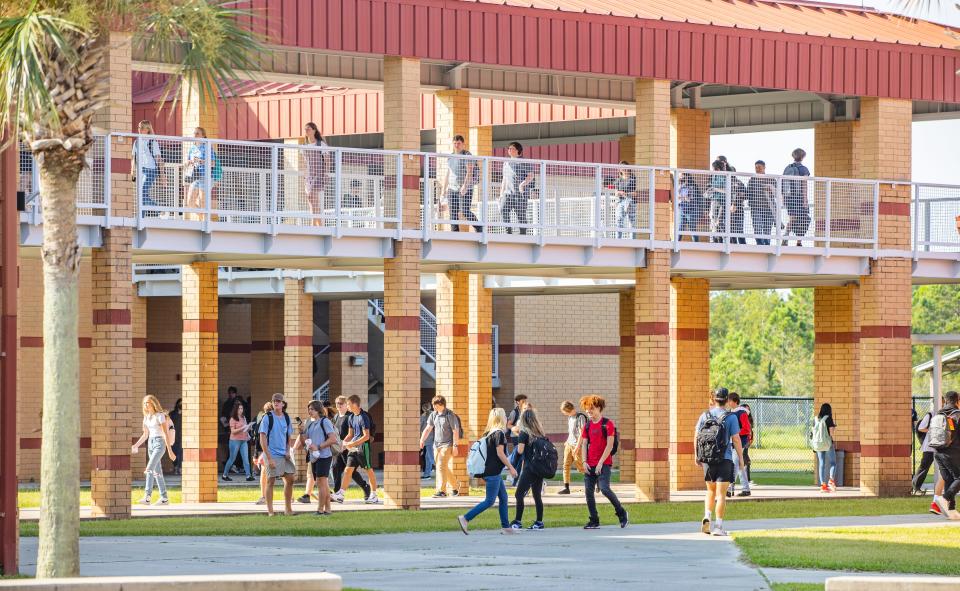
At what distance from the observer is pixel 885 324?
102 ft

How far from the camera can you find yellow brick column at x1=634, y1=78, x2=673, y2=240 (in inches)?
1141

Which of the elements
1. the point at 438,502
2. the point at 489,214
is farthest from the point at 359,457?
the point at 489,214

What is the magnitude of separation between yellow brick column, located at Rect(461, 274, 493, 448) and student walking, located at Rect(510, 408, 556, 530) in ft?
38.5

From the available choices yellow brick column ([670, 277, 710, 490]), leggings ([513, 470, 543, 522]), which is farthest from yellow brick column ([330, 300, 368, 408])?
leggings ([513, 470, 543, 522])

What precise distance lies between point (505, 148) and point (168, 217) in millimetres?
15355

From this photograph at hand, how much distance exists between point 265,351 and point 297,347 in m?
6.29

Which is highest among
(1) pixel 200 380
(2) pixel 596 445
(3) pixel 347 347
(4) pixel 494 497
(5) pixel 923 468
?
(3) pixel 347 347

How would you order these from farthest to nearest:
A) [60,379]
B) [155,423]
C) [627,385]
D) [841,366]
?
[627,385] → [841,366] → [155,423] → [60,379]

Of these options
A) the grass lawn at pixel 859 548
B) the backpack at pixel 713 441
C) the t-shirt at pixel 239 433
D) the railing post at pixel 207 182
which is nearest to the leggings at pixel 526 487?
the backpack at pixel 713 441

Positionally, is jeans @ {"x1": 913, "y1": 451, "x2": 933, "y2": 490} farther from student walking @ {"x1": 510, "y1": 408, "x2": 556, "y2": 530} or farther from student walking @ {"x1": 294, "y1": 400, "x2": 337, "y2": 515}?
student walking @ {"x1": 294, "y1": 400, "x2": 337, "y2": 515}

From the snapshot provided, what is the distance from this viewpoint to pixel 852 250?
3041 cm

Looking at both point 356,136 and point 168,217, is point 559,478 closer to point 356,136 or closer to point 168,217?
point 356,136

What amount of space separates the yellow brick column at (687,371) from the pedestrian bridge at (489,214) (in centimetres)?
210

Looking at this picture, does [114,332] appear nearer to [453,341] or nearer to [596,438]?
[596,438]
